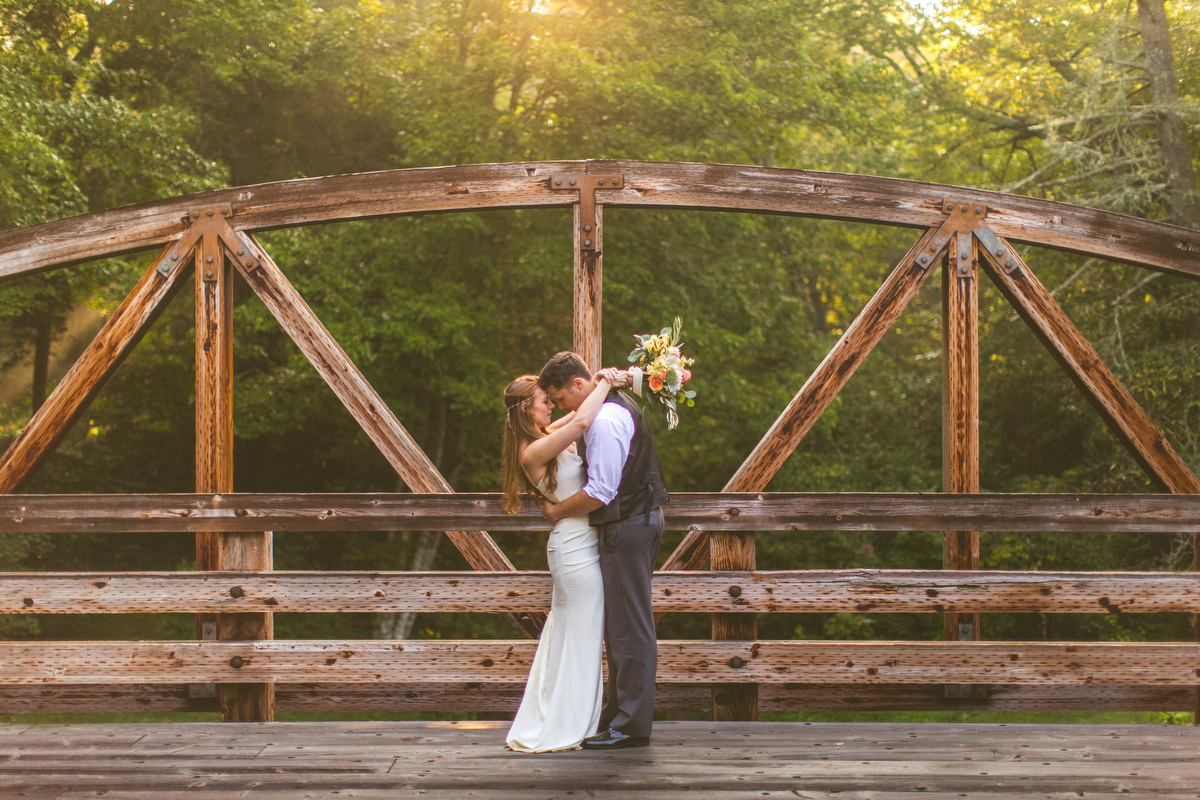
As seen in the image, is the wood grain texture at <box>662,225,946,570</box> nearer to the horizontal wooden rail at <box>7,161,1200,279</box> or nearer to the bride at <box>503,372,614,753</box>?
the horizontal wooden rail at <box>7,161,1200,279</box>

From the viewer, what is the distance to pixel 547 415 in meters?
3.82

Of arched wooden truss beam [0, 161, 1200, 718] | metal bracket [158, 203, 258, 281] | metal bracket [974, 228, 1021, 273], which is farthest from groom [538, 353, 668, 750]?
metal bracket [974, 228, 1021, 273]

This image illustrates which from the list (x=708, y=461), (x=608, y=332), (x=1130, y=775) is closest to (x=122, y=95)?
(x=608, y=332)

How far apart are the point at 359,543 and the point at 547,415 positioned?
30.9ft

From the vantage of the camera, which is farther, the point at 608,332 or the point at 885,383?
the point at 885,383

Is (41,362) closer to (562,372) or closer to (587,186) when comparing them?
(587,186)

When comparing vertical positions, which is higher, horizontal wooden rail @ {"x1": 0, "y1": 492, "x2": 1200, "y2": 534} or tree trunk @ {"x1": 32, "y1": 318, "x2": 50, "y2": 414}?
tree trunk @ {"x1": 32, "y1": 318, "x2": 50, "y2": 414}

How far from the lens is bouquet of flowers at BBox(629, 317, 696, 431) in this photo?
12.6 ft

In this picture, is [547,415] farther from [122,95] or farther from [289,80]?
[122,95]

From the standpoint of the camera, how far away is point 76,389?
4.43 m

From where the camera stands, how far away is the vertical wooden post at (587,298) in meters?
4.36

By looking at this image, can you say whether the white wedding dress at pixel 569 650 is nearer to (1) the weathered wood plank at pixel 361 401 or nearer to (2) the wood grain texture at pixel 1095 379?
(1) the weathered wood plank at pixel 361 401

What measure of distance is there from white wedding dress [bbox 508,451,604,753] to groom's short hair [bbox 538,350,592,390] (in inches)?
11.5

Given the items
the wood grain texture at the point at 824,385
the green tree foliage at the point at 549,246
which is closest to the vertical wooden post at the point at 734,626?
the wood grain texture at the point at 824,385
